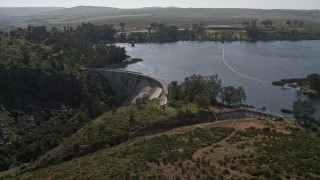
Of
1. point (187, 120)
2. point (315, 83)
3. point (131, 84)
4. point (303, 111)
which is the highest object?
point (187, 120)

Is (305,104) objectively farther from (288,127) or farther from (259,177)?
→ (259,177)

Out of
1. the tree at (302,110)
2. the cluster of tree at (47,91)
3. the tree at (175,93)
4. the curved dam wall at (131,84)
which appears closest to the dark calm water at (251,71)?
the curved dam wall at (131,84)

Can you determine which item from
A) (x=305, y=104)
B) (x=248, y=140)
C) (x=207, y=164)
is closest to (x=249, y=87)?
(x=305, y=104)

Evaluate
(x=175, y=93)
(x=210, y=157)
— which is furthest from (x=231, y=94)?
(x=210, y=157)

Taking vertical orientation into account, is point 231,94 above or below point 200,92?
below

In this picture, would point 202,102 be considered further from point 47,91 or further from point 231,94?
point 47,91

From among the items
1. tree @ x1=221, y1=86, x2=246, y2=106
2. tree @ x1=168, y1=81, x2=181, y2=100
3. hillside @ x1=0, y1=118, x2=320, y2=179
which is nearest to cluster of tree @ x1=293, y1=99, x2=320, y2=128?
tree @ x1=221, y1=86, x2=246, y2=106

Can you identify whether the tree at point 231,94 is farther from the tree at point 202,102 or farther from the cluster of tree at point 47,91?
→ the cluster of tree at point 47,91
